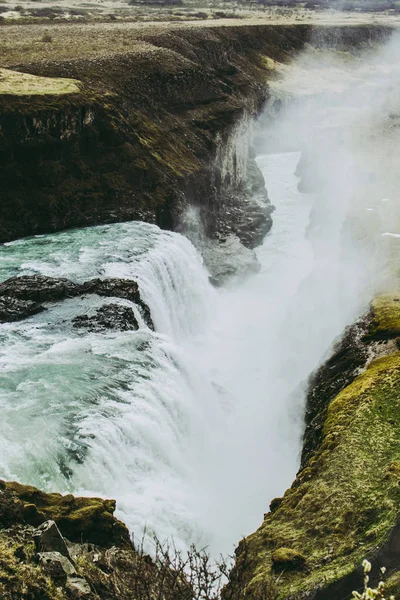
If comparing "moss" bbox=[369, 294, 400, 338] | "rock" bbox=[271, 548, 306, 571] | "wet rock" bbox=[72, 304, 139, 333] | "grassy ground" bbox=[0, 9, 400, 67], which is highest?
"grassy ground" bbox=[0, 9, 400, 67]

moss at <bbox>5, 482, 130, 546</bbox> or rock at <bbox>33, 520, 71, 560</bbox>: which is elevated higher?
rock at <bbox>33, 520, 71, 560</bbox>

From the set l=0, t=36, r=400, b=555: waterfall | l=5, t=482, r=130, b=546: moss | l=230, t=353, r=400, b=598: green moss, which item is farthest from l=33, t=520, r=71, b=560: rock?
A: l=230, t=353, r=400, b=598: green moss

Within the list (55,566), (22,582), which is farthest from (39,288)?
(22,582)

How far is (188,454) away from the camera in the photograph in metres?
22.9

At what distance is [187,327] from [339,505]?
788 inches

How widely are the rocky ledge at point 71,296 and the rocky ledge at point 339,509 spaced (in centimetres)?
895

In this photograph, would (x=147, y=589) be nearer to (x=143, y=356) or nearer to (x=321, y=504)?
(x=321, y=504)

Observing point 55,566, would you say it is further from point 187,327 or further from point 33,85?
point 33,85

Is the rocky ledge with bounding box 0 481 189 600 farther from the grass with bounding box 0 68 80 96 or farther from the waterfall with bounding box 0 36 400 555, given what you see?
the grass with bounding box 0 68 80 96

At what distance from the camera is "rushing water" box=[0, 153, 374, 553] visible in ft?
61.8

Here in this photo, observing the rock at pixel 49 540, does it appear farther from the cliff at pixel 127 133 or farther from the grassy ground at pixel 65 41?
the grassy ground at pixel 65 41

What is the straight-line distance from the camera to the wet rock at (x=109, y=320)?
85.4ft

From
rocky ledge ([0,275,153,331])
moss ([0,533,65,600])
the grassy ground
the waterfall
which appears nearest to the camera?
moss ([0,533,65,600])

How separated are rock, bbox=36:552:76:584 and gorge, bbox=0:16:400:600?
0.86 feet
